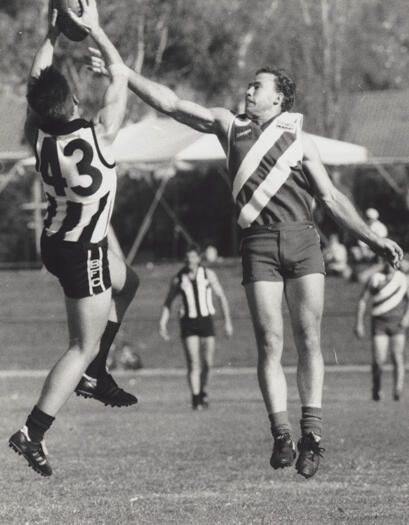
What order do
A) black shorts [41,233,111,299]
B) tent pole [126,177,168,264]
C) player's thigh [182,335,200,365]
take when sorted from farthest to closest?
tent pole [126,177,168,264], player's thigh [182,335,200,365], black shorts [41,233,111,299]

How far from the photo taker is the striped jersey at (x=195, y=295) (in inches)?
707

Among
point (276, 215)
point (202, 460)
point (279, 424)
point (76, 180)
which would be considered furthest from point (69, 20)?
point (202, 460)

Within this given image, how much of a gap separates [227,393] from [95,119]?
1292cm

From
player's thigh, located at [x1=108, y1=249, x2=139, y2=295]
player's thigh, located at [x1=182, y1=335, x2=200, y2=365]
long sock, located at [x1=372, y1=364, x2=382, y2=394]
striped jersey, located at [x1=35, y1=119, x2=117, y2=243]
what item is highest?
striped jersey, located at [x1=35, y1=119, x2=117, y2=243]

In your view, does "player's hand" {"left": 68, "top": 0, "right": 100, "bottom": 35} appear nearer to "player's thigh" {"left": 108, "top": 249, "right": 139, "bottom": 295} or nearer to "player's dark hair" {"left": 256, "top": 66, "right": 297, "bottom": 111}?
"player's dark hair" {"left": 256, "top": 66, "right": 297, "bottom": 111}

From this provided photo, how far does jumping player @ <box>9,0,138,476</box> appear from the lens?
738cm

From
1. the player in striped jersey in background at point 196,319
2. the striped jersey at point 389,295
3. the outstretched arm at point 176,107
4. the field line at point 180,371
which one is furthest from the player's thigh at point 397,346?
the outstretched arm at point 176,107

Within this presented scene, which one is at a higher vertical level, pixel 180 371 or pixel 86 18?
pixel 86 18

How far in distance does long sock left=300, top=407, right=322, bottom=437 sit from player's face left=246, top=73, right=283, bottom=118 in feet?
6.08

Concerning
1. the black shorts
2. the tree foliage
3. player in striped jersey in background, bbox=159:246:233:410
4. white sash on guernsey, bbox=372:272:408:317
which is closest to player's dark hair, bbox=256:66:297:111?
the black shorts

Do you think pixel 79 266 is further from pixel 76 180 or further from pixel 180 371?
pixel 180 371

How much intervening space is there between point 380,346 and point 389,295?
0.74m

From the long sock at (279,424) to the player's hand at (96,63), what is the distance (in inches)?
90.6

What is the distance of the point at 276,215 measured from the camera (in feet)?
25.7
